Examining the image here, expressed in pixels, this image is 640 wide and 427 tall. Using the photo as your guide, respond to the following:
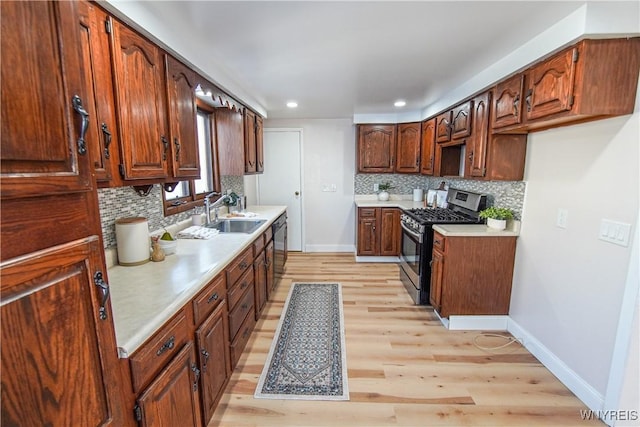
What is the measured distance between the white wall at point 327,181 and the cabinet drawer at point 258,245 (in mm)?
2253

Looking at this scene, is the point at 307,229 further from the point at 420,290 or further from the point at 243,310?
the point at 243,310

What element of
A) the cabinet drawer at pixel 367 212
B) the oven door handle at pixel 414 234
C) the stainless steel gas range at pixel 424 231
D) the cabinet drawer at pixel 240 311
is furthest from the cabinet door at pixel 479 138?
the cabinet drawer at pixel 240 311

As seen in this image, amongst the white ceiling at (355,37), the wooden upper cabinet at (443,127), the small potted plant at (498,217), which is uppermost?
the white ceiling at (355,37)

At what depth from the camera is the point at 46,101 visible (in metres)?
0.61

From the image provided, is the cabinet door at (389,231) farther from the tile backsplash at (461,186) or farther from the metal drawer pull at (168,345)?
the metal drawer pull at (168,345)

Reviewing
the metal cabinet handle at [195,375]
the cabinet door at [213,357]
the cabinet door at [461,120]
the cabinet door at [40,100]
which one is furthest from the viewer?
the cabinet door at [461,120]

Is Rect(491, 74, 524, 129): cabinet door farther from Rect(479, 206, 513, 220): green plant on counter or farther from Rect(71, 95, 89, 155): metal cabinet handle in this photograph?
Rect(71, 95, 89, 155): metal cabinet handle

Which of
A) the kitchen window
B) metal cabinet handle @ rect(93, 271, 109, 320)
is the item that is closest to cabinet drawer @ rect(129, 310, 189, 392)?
metal cabinet handle @ rect(93, 271, 109, 320)

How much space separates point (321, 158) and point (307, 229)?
Answer: 124 cm

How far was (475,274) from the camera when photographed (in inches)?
103

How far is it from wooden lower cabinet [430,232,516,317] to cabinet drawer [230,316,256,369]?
5.67 feet

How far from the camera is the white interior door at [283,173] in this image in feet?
15.9

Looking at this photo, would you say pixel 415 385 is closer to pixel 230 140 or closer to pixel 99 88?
pixel 99 88

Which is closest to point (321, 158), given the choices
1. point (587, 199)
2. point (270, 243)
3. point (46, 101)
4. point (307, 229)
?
point (307, 229)
